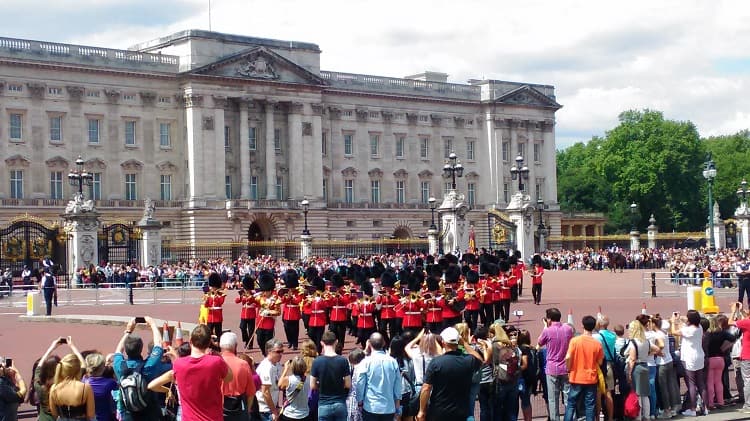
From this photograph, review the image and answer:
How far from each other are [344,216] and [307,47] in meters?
11.3

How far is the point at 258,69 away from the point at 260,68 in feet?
0.60

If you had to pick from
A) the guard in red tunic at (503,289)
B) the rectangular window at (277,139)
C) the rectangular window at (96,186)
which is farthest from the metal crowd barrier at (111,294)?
the rectangular window at (277,139)

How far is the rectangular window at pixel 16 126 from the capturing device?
201 feet

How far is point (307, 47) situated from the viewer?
72125 millimetres

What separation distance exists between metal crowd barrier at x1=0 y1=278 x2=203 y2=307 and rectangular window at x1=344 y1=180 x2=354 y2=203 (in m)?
33.6

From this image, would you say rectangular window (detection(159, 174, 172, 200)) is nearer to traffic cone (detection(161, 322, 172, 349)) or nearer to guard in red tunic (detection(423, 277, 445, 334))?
guard in red tunic (detection(423, 277, 445, 334))

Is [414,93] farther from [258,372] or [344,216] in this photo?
[258,372]

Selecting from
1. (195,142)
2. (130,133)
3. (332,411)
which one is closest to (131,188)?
(130,133)

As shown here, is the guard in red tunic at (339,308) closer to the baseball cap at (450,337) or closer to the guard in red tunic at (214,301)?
the guard in red tunic at (214,301)

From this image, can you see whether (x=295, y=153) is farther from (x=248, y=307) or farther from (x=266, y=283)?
(x=266, y=283)

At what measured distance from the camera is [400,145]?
3118 inches

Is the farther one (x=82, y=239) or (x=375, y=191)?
(x=375, y=191)

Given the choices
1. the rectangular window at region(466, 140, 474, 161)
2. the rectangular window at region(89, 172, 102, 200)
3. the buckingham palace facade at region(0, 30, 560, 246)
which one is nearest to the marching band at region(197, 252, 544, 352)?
the buckingham palace facade at region(0, 30, 560, 246)

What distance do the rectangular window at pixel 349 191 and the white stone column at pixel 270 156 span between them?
6636 mm
